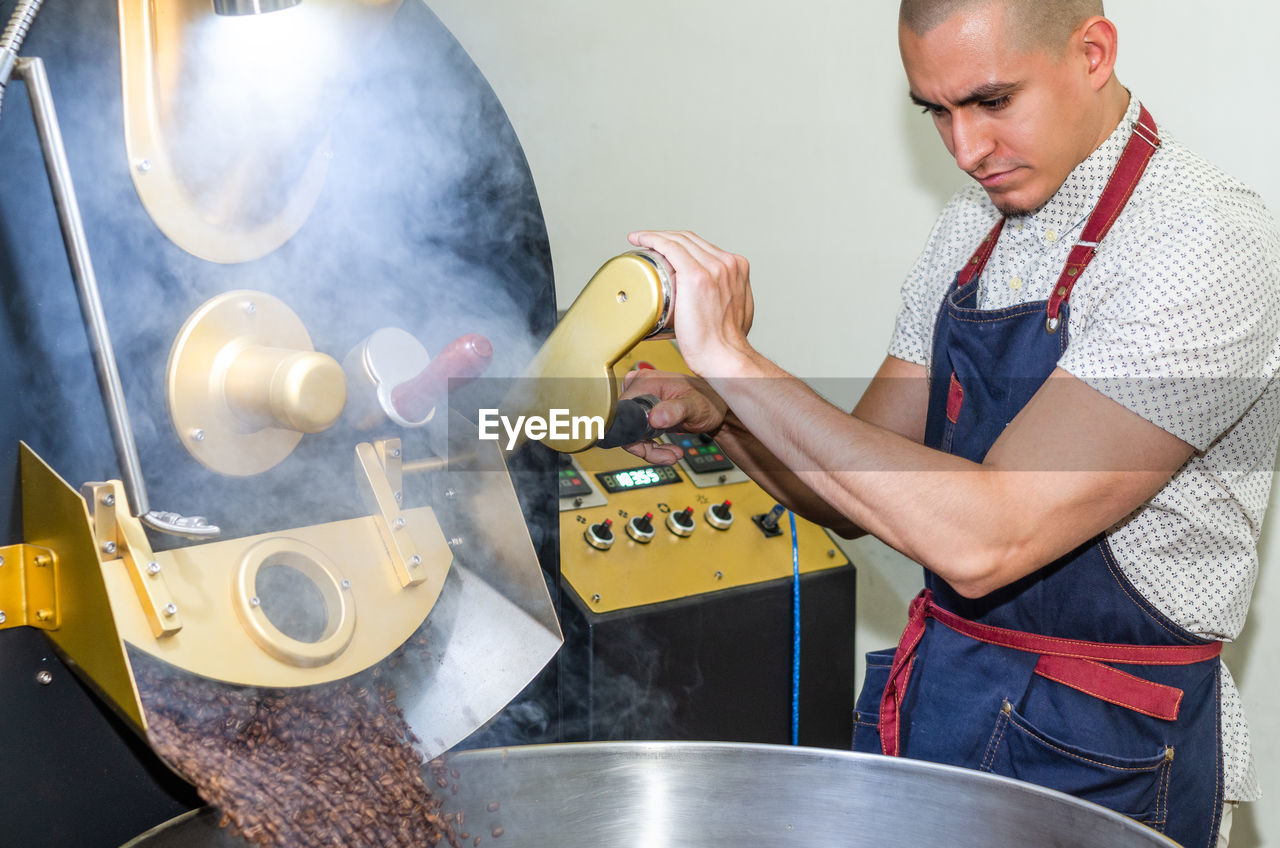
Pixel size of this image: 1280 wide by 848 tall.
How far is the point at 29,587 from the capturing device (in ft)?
2.60

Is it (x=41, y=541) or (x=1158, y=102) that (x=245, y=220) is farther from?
(x=1158, y=102)

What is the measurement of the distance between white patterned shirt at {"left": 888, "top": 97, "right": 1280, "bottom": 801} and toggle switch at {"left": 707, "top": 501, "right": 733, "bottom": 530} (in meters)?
0.58

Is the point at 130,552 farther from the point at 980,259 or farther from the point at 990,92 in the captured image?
the point at 980,259

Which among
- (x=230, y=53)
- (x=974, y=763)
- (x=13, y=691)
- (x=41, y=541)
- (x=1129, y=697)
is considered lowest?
(x=974, y=763)

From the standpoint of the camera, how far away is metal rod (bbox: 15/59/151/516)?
0.73 meters

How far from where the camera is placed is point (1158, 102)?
175 cm

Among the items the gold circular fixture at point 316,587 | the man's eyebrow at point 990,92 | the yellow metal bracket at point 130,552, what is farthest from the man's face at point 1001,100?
the yellow metal bracket at point 130,552

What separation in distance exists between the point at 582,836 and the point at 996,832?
0.37 m

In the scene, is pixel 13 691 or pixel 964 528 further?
pixel 964 528

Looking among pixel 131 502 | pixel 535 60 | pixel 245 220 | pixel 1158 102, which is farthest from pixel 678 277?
pixel 535 60

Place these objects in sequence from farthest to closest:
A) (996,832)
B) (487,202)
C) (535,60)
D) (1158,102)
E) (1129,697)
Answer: (535,60) → (1158,102) → (1129,697) → (487,202) → (996,832)

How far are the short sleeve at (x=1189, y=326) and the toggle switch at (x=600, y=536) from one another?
747 millimetres

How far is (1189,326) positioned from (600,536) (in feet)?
2.86

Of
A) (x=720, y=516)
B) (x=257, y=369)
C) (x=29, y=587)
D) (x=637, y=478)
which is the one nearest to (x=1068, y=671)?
(x=720, y=516)
